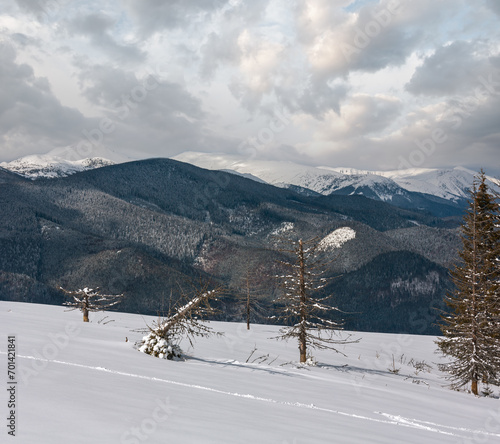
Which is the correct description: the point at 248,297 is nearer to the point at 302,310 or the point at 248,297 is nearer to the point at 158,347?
the point at 302,310

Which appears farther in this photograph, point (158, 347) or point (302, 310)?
point (302, 310)

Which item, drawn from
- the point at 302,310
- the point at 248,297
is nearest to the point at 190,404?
the point at 302,310

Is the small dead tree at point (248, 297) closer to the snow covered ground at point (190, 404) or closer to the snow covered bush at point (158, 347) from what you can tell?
the snow covered bush at point (158, 347)

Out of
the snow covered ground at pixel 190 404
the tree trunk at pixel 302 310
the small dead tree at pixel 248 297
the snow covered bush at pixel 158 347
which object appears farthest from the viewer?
the small dead tree at pixel 248 297

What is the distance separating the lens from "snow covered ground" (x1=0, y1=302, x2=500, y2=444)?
4.52m

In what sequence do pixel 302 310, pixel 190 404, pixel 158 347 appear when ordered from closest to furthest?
1. pixel 190 404
2. pixel 158 347
3. pixel 302 310

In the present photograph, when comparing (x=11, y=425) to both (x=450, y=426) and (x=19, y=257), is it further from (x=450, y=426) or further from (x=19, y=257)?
(x=19, y=257)

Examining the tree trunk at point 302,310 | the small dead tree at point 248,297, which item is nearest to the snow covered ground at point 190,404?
the tree trunk at point 302,310

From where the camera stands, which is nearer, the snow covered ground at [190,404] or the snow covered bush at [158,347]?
the snow covered ground at [190,404]

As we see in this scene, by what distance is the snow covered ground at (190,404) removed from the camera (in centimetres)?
452

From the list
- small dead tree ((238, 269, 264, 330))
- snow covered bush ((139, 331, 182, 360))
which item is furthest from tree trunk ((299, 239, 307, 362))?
snow covered bush ((139, 331, 182, 360))

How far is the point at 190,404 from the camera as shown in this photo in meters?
6.21

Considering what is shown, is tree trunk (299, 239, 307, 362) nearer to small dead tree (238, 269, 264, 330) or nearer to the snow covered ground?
small dead tree (238, 269, 264, 330)

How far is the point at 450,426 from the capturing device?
835cm
